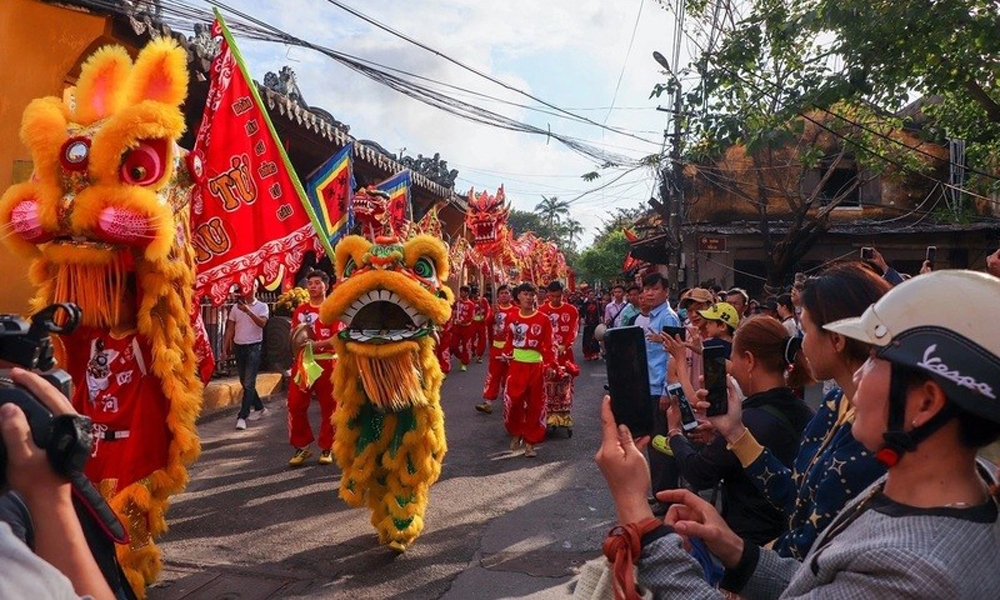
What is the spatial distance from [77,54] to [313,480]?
4.65 meters

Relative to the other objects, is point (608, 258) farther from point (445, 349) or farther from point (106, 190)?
point (106, 190)

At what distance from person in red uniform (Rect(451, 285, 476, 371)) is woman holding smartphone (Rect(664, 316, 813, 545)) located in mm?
12643

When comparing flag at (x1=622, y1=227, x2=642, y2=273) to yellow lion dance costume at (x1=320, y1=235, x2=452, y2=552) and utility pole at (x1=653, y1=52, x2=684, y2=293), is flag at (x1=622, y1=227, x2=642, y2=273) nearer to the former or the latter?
utility pole at (x1=653, y1=52, x2=684, y2=293)

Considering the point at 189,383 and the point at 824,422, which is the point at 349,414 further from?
the point at 824,422

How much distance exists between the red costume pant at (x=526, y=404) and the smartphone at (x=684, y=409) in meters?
5.44

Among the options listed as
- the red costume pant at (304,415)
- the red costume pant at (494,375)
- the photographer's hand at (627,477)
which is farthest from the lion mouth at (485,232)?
the photographer's hand at (627,477)

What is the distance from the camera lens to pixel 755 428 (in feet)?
9.32

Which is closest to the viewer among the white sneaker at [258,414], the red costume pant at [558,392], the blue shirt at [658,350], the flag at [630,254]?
the blue shirt at [658,350]

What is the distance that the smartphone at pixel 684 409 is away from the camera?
2723 millimetres


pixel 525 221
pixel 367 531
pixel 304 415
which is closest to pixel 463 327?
pixel 304 415

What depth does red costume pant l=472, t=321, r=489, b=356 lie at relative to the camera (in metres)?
16.8

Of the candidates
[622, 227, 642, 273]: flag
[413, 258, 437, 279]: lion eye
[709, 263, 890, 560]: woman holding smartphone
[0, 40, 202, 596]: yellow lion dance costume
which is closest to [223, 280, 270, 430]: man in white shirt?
[413, 258, 437, 279]: lion eye

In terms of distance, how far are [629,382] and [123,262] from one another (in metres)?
3.17

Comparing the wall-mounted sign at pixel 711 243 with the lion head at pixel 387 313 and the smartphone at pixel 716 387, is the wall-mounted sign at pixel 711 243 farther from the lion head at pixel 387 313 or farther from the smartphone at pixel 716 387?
the smartphone at pixel 716 387
